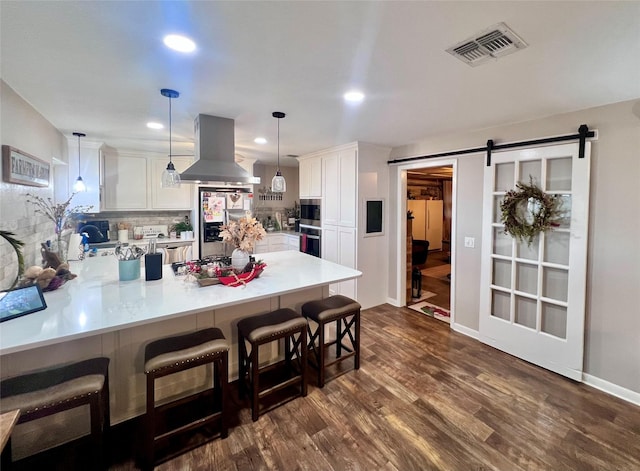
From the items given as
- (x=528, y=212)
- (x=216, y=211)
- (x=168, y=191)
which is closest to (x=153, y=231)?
(x=168, y=191)

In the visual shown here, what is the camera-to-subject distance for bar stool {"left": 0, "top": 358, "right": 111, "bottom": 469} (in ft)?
4.57

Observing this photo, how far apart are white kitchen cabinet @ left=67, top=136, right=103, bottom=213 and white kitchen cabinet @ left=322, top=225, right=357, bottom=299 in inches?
129

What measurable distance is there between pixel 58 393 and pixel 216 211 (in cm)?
363

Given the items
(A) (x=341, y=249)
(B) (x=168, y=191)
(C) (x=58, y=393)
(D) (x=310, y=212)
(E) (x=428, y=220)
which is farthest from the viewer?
(E) (x=428, y=220)

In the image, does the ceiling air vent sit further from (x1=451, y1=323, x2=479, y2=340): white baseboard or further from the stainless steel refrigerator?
the stainless steel refrigerator

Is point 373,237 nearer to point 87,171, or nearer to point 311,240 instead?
point 311,240

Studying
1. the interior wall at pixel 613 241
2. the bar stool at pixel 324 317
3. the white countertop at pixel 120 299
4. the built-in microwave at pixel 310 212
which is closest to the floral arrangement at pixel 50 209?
the white countertop at pixel 120 299

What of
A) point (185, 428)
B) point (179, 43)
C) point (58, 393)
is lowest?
point (185, 428)

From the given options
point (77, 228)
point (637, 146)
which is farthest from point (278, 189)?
point (77, 228)

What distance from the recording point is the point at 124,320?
1.60m

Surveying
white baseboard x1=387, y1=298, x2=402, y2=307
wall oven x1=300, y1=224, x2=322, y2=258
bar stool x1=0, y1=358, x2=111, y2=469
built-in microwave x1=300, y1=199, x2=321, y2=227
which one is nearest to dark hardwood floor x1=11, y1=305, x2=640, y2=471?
bar stool x1=0, y1=358, x2=111, y2=469

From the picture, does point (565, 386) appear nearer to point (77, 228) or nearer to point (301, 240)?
point (301, 240)

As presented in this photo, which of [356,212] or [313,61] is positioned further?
[356,212]

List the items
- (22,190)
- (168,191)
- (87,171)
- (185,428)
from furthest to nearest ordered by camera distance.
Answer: (168,191) → (87,171) → (22,190) → (185,428)
